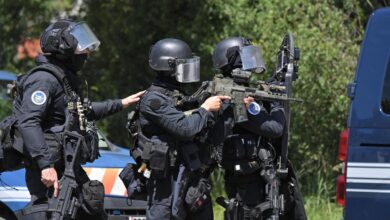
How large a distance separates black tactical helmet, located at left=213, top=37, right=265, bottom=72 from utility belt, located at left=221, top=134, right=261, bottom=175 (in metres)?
0.49

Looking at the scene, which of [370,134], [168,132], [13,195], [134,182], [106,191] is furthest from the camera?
[106,191]

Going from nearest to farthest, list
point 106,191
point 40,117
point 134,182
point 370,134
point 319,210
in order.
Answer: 1. point 40,117
2. point 370,134
3. point 134,182
4. point 106,191
5. point 319,210

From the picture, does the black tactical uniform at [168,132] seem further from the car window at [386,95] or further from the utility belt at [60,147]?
the car window at [386,95]

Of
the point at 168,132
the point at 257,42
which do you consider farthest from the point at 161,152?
the point at 257,42

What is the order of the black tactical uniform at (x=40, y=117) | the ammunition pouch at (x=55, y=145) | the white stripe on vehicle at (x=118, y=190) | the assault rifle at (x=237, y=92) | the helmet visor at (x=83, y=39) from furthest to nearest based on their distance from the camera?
the white stripe on vehicle at (x=118, y=190)
the assault rifle at (x=237, y=92)
the helmet visor at (x=83, y=39)
the ammunition pouch at (x=55, y=145)
the black tactical uniform at (x=40, y=117)

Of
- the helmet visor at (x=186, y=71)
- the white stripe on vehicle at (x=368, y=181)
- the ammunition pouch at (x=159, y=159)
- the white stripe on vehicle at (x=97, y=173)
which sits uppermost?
the helmet visor at (x=186, y=71)

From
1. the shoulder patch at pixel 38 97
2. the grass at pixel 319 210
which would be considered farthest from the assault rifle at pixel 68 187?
the grass at pixel 319 210

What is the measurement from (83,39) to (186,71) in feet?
2.32

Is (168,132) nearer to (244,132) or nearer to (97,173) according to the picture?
(244,132)

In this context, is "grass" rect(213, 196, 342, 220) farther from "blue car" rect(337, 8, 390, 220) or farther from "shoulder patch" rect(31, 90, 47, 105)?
"shoulder patch" rect(31, 90, 47, 105)

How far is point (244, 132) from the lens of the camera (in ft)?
20.3

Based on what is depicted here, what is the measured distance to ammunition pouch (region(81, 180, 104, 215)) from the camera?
5625 millimetres

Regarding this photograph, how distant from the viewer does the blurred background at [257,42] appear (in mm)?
9609

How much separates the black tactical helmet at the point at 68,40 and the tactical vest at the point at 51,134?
14cm
